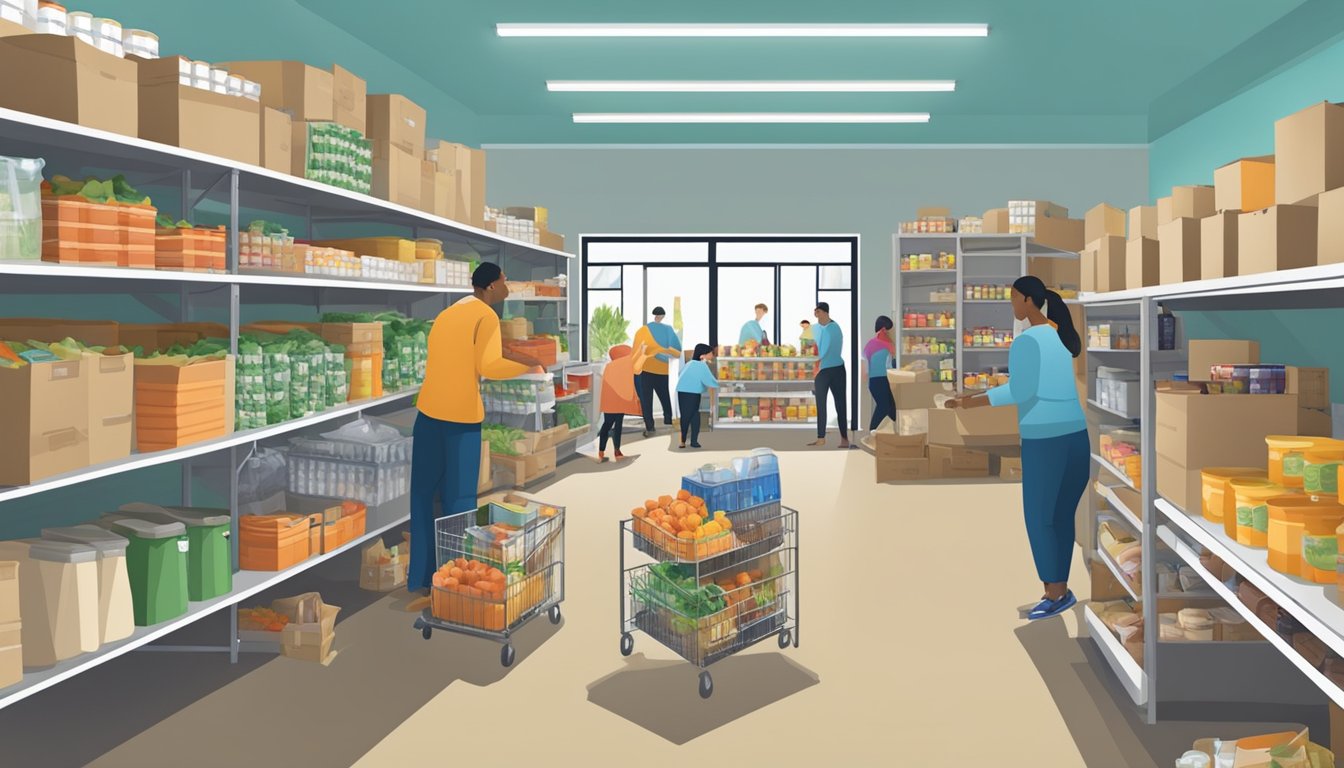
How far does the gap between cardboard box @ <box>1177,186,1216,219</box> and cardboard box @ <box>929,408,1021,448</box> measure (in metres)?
5.36

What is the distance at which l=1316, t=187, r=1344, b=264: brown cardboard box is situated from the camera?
274 cm

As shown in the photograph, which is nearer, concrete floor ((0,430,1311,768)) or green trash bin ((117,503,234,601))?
concrete floor ((0,430,1311,768))

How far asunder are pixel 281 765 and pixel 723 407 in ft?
36.8

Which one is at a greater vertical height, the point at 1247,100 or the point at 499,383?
the point at 1247,100

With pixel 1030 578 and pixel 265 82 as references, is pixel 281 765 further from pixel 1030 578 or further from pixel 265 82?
pixel 1030 578

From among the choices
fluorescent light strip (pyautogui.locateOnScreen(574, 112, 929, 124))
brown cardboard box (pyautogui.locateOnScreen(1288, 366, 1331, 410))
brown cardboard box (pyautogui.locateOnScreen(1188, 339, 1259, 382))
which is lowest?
brown cardboard box (pyautogui.locateOnScreen(1288, 366, 1331, 410))

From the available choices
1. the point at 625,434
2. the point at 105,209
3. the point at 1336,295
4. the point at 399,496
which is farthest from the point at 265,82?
the point at 625,434

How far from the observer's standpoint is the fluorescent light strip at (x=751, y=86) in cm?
1034

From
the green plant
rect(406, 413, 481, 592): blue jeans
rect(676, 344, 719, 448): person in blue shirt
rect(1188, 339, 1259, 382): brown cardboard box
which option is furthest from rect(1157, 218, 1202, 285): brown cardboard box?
the green plant

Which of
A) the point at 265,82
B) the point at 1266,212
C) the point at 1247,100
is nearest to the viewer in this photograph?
the point at 1266,212

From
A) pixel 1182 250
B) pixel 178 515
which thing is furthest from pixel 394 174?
pixel 1182 250

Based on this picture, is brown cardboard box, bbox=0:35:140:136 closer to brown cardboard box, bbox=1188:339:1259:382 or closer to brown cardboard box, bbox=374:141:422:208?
brown cardboard box, bbox=374:141:422:208

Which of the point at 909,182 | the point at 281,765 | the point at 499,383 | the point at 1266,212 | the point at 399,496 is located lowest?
the point at 281,765

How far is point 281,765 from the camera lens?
3498 mm
